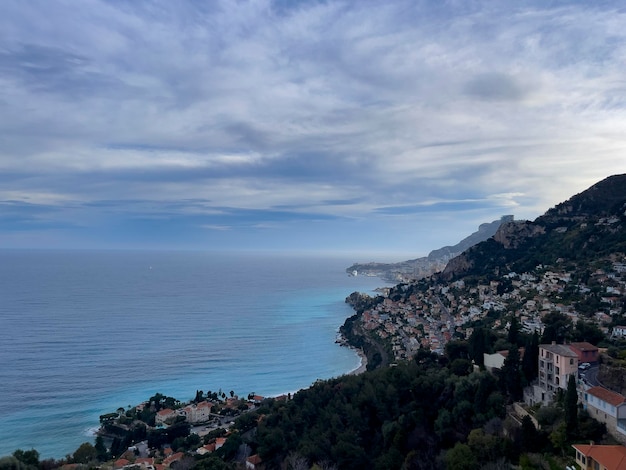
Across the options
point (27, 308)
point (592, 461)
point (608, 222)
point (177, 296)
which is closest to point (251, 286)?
point (177, 296)

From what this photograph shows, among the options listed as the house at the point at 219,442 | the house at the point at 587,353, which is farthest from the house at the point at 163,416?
the house at the point at 587,353

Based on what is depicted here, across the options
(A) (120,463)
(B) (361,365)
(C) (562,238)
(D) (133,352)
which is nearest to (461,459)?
(A) (120,463)

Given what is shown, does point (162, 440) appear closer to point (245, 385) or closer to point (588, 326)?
point (245, 385)

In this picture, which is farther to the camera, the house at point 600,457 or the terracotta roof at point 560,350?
the terracotta roof at point 560,350

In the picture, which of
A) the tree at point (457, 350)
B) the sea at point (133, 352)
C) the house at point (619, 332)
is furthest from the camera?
the sea at point (133, 352)

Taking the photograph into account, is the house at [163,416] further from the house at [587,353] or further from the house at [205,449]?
the house at [587,353]

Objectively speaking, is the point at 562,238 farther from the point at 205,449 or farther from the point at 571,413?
the point at 205,449
